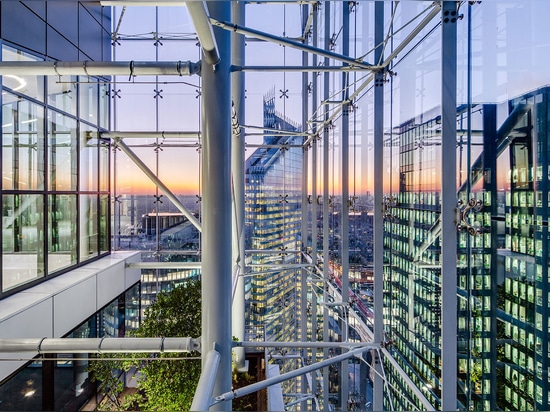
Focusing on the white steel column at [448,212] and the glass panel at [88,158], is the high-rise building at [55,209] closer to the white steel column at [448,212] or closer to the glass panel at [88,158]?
the glass panel at [88,158]

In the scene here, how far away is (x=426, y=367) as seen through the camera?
262cm

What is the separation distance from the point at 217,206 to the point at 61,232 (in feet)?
19.0

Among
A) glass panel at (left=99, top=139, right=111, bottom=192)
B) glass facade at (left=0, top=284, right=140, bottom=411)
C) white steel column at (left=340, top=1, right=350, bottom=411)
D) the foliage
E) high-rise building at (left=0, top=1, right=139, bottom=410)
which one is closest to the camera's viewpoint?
the foliage

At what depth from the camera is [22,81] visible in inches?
215

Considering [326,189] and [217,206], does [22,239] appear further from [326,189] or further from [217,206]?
[326,189]

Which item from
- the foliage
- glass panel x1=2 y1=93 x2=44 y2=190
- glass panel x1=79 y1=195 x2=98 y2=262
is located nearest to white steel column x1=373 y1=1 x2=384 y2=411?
the foliage

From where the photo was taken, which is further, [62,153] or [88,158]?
[88,158]

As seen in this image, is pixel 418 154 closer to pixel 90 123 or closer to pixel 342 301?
pixel 342 301

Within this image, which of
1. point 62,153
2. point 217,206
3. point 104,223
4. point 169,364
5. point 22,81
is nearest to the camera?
point 217,206

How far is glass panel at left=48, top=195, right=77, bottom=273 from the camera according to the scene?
6471mm

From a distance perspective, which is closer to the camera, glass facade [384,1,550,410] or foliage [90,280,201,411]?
glass facade [384,1,550,410]

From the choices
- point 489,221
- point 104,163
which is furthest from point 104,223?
point 489,221

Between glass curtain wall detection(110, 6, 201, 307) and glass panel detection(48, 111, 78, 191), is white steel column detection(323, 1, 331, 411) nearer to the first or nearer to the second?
glass curtain wall detection(110, 6, 201, 307)

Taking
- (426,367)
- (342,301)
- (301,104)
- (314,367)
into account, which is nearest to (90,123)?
(301,104)
